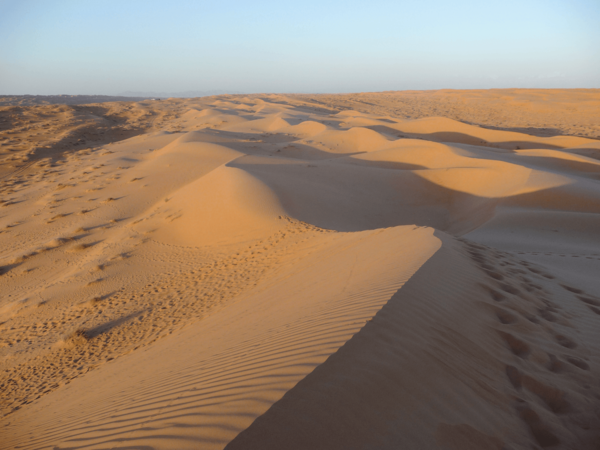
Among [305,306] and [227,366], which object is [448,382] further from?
[305,306]

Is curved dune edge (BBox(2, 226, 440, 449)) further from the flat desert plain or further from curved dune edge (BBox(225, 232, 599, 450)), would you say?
curved dune edge (BBox(225, 232, 599, 450))

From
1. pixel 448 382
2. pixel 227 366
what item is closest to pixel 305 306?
pixel 227 366

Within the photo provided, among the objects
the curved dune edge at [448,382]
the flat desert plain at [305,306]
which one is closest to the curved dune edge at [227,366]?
the flat desert plain at [305,306]

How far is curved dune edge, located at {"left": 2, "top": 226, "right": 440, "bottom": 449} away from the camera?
83.8 inches

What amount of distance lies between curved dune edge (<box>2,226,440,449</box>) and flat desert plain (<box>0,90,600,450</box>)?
2cm

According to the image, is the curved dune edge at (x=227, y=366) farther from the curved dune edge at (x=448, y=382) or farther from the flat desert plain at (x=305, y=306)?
the curved dune edge at (x=448, y=382)

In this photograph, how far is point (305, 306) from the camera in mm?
4055

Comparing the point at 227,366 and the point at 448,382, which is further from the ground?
the point at 448,382

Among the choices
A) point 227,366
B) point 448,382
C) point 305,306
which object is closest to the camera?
point 448,382

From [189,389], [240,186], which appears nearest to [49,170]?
[240,186]

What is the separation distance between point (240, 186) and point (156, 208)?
312cm

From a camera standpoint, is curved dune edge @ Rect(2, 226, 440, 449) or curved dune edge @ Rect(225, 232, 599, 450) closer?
curved dune edge @ Rect(225, 232, 599, 450)

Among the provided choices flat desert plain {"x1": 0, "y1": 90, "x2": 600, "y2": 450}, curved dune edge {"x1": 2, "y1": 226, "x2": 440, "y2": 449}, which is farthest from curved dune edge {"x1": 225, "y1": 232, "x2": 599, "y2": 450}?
curved dune edge {"x1": 2, "y1": 226, "x2": 440, "y2": 449}

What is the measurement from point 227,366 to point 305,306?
1360mm
